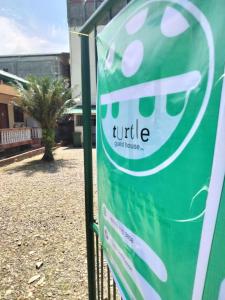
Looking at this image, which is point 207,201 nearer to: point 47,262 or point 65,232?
point 47,262

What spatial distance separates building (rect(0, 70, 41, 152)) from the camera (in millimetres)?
15240

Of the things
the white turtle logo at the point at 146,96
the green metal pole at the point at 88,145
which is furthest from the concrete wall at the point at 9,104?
the white turtle logo at the point at 146,96

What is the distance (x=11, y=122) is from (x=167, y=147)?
60.6 feet

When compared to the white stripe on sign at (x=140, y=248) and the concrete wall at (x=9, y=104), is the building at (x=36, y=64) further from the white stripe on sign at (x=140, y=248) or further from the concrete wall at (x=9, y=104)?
the white stripe on sign at (x=140, y=248)

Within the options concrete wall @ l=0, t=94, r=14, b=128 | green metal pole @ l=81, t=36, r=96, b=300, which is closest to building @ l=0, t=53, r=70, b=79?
concrete wall @ l=0, t=94, r=14, b=128

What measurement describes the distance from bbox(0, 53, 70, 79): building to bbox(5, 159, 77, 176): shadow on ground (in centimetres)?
1371

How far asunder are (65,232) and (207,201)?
14.7 feet

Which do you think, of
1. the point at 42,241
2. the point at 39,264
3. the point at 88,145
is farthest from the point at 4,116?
the point at 88,145

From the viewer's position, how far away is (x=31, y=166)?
12641 mm

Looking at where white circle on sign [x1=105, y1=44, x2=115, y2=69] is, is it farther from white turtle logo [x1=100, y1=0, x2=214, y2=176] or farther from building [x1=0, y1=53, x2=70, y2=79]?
building [x1=0, y1=53, x2=70, y2=79]

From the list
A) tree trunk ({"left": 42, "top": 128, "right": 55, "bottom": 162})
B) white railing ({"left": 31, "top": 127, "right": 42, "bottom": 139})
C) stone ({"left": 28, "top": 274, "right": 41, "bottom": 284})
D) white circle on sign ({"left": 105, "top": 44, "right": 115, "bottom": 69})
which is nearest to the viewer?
white circle on sign ({"left": 105, "top": 44, "right": 115, "bottom": 69})

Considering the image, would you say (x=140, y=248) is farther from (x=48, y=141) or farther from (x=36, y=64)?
(x=36, y=64)

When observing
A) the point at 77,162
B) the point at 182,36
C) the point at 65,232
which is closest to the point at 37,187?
the point at 65,232

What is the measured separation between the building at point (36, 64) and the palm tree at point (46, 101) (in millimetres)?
12435
